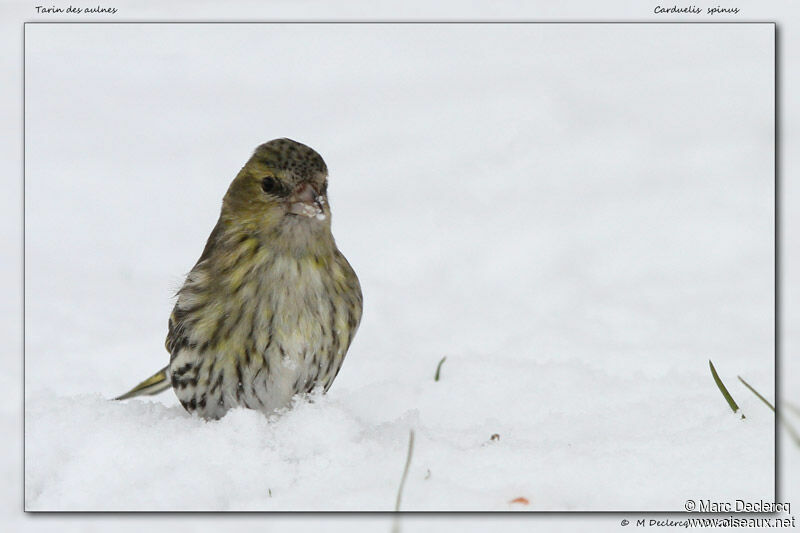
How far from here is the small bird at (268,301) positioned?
13.1 ft

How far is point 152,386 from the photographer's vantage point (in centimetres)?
471

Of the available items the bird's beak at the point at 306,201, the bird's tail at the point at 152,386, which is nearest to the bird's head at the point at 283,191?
the bird's beak at the point at 306,201

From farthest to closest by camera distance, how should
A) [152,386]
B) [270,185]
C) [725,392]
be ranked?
[152,386] < [270,185] < [725,392]

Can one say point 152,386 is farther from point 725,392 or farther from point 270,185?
point 725,392

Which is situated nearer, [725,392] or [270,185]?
[725,392]

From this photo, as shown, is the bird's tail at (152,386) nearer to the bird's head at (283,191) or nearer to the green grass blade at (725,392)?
the bird's head at (283,191)

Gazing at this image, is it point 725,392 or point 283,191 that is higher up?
point 283,191


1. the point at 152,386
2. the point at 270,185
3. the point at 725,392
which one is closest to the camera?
the point at 725,392

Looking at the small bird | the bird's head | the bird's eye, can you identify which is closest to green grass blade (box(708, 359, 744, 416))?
the small bird

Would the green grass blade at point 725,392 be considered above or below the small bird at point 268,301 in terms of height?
below

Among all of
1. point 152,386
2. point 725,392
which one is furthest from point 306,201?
point 725,392

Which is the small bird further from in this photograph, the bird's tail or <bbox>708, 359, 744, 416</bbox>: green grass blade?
<bbox>708, 359, 744, 416</bbox>: green grass blade

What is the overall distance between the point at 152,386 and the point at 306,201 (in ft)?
4.25

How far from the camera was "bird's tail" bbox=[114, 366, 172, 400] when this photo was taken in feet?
15.3
